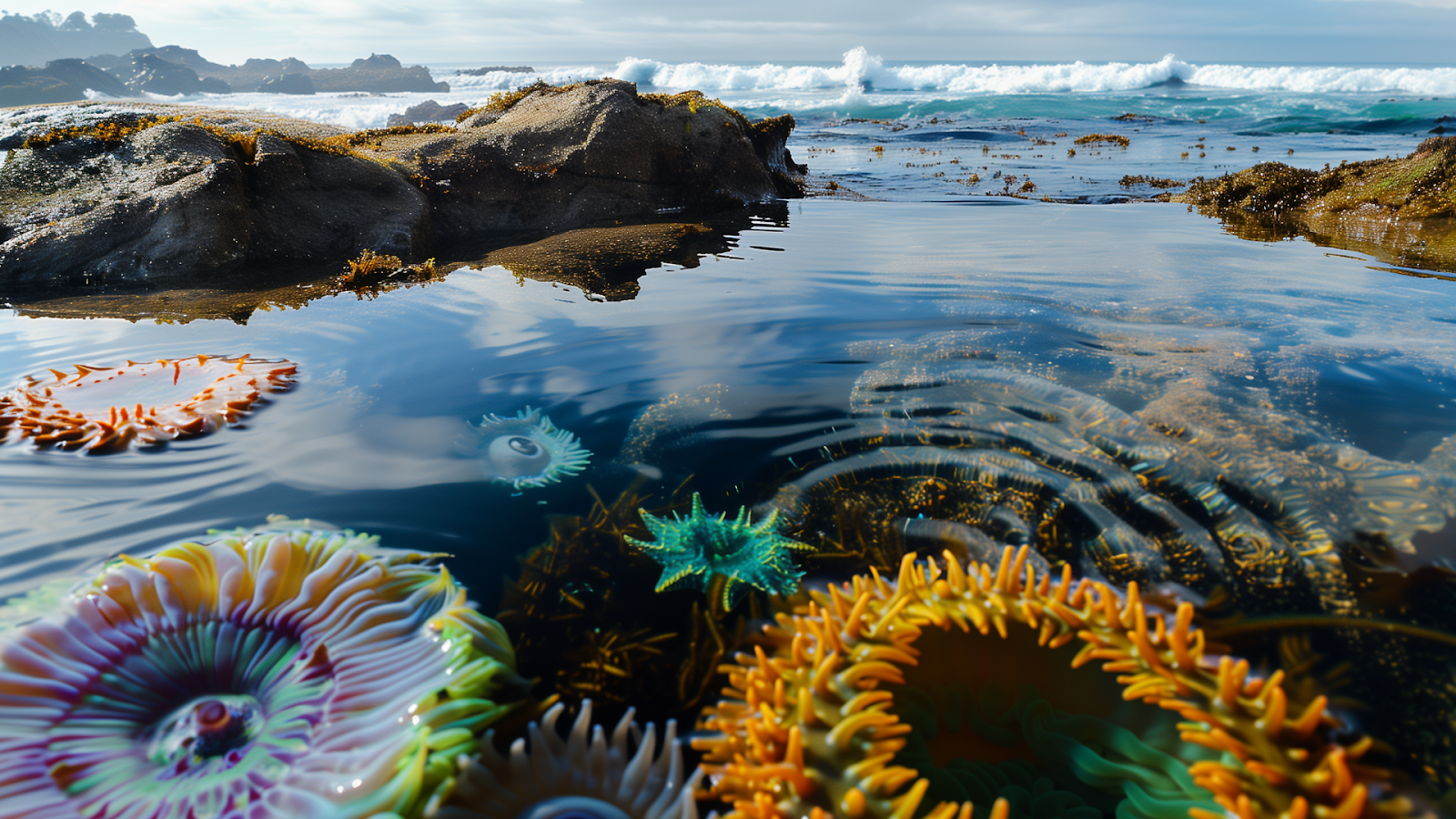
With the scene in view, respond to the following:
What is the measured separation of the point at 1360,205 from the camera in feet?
26.3

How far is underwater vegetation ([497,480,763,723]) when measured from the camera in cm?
173

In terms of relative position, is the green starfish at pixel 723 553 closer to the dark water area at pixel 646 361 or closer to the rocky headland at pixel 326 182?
the dark water area at pixel 646 361

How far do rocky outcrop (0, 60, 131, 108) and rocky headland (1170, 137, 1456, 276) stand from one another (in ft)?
225

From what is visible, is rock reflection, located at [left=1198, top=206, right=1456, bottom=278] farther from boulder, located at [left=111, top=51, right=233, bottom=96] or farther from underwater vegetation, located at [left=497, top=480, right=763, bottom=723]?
boulder, located at [left=111, top=51, right=233, bottom=96]

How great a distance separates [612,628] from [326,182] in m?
7.08

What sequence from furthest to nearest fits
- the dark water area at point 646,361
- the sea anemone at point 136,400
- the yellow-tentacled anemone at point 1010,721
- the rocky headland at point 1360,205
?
1. the rocky headland at point 1360,205
2. the sea anemone at point 136,400
3. the dark water area at point 646,361
4. the yellow-tentacled anemone at point 1010,721

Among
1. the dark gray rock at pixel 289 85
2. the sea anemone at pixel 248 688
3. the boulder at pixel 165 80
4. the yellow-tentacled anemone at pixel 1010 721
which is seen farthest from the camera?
the boulder at pixel 165 80

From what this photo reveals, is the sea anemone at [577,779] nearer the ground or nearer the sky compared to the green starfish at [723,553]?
nearer the ground

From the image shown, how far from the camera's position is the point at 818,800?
1237 millimetres

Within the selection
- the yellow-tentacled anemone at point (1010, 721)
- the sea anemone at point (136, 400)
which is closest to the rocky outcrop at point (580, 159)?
the sea anemone at point (136, 400)

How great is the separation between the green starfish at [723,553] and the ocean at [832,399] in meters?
0.11

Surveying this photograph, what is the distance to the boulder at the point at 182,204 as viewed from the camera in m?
5.80

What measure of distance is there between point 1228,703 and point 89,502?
3.57m

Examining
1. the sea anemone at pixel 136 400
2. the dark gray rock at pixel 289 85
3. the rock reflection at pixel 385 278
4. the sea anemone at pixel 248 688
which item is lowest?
the sea anemone at pixel 248 688
